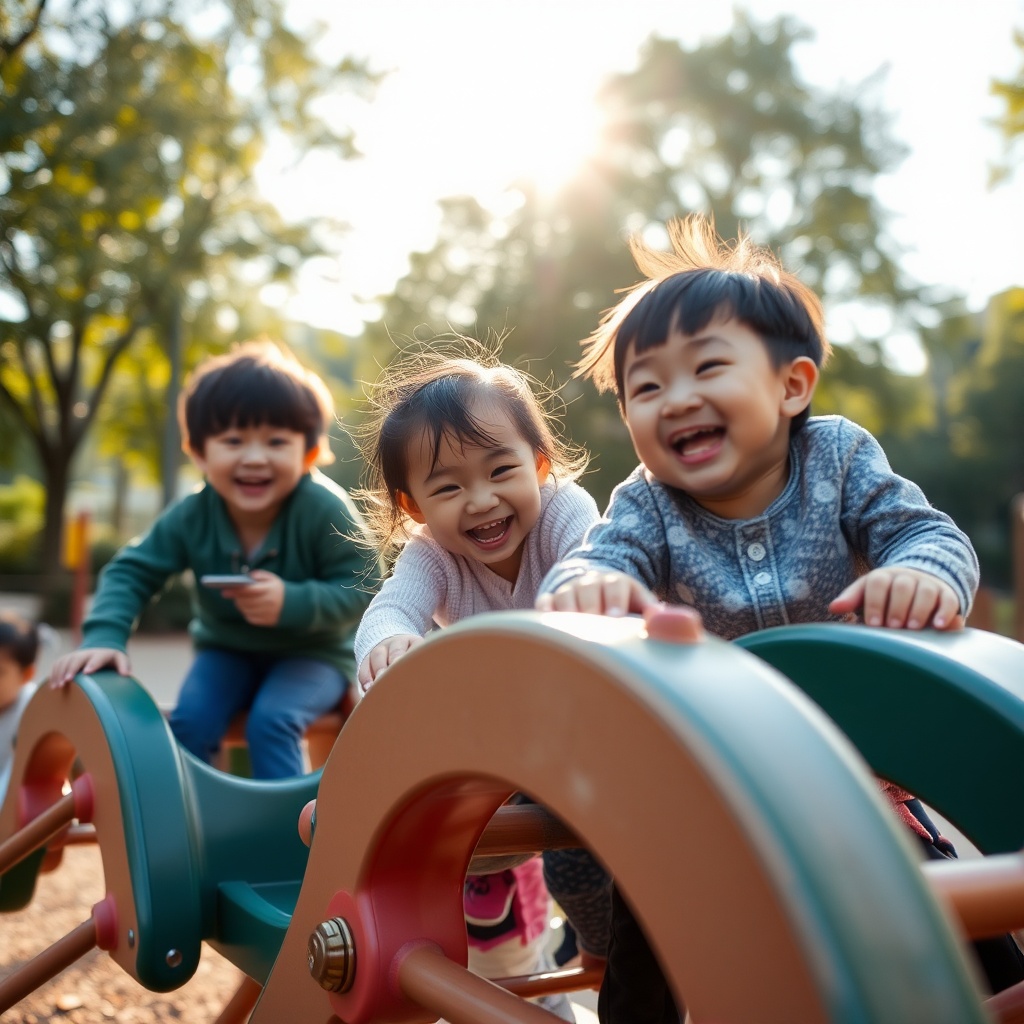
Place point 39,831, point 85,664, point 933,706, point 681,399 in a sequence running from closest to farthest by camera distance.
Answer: point 933,706
point 681,399
point 39,831
point 85,664

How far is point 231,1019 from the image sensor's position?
5.64 ft

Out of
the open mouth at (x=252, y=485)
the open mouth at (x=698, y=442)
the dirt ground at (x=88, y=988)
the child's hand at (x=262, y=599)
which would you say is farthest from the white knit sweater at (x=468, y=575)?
the dirt ground at (x=88, y=988)

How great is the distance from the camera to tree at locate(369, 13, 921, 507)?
47.7 feet

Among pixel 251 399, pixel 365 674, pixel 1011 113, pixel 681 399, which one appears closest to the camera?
pixel 681 399

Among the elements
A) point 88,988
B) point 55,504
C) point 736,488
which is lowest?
point 55,504

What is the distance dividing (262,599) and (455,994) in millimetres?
1348

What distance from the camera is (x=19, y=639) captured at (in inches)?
122

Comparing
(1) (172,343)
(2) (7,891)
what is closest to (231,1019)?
(2) (7,891)

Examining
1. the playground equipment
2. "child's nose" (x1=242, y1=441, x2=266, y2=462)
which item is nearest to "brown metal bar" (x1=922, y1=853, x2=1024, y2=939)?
the playground equipment

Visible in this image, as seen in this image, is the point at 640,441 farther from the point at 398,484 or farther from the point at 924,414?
the point at 924,414

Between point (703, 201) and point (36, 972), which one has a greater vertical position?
point (703, 201)

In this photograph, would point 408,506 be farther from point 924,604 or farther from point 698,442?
point 924,604

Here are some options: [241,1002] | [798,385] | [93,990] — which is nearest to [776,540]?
[798,385]

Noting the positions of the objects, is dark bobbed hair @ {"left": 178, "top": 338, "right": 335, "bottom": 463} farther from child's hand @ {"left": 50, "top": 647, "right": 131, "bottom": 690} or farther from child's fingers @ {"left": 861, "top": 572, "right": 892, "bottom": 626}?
child's fingers @ {"left": 861, "top": 572, "right": 892, "bottom": 626}
